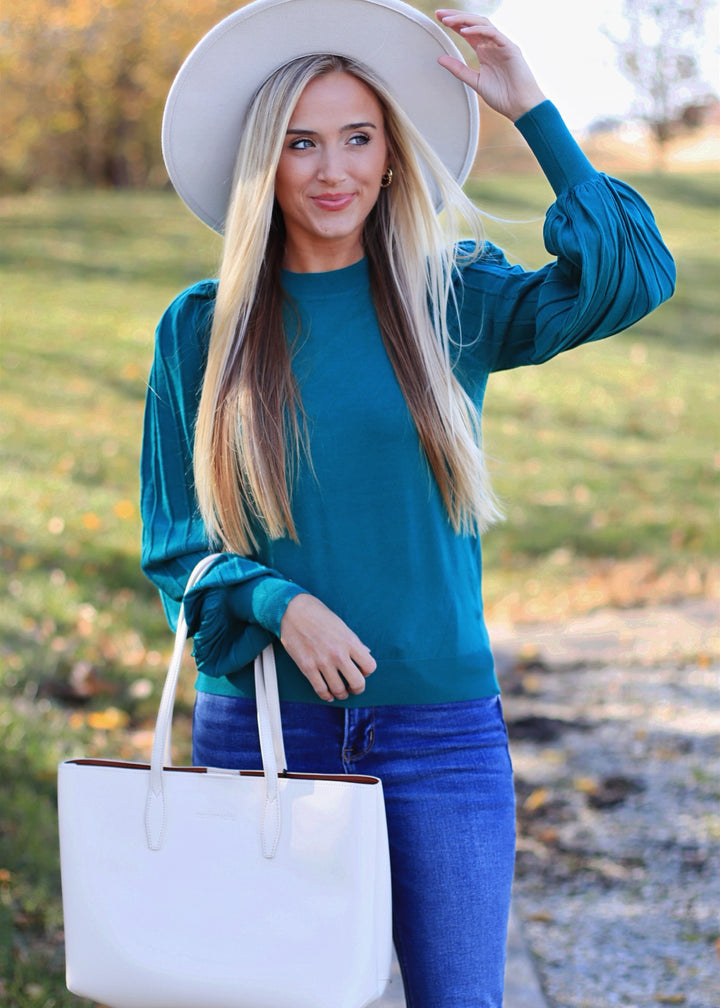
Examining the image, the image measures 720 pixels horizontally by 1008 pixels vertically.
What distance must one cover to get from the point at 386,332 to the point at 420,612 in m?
0.51

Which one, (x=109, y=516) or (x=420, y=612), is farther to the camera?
(x=109, y=516)

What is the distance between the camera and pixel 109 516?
725 cm

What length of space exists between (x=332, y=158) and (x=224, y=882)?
126 cm

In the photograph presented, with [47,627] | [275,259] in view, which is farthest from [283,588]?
[47,627]

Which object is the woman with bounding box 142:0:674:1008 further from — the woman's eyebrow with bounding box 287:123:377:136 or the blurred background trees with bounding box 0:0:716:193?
the blurred background trees with bounding box 0:0:716:193

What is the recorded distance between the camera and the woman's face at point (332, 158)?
2.20 meters

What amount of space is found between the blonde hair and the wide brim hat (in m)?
0.04

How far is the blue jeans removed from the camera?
2.07 metres

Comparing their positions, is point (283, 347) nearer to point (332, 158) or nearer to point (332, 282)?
point (332, 282)

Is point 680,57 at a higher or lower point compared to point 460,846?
higher

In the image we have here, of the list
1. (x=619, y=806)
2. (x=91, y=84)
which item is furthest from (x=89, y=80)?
(x=619, y=806)

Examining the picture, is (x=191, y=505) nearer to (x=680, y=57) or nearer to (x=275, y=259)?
(x=275, y=259)

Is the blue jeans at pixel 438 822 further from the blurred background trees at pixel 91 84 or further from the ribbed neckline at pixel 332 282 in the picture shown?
the blurred background trees at pixel 91 84

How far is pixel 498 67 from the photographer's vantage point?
2174mm
